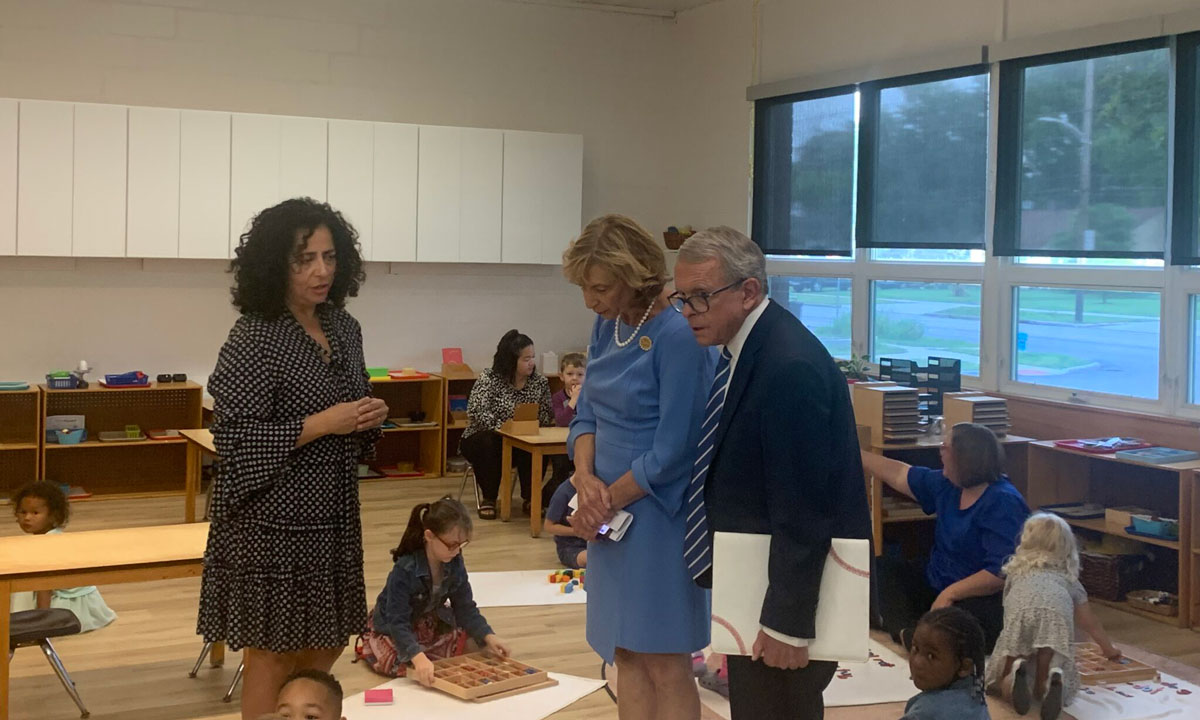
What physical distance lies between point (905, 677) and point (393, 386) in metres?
5.24

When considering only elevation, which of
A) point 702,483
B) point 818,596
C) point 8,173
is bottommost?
point 818,596

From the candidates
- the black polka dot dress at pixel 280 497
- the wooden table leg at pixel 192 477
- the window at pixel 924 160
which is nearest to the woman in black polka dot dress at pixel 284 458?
the black polka dot dress at pixel 280 497

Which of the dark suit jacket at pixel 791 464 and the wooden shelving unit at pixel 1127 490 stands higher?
the dark suit jacket at pixel 791 464

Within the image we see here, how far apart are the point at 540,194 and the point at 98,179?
123 inches

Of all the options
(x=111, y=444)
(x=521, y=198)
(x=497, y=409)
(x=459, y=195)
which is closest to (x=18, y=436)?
(x=111, y=444)

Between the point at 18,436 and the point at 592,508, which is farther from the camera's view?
the point at 18,436

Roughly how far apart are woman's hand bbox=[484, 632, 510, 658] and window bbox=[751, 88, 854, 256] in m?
4.42

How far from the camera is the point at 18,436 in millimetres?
7895

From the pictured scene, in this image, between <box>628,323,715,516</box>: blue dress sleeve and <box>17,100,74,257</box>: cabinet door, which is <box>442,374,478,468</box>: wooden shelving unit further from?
<box>628,323,715,516</box>: blue dress sleeve

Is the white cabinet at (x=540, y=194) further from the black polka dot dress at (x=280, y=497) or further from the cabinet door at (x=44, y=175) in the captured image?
the black polka dot dress at (x=280, y=497)

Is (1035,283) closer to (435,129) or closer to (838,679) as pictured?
(838,679)

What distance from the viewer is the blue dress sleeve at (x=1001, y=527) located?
471 centimetres

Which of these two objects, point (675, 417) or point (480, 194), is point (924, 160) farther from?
point (675, 417)

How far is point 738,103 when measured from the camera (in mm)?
9258
